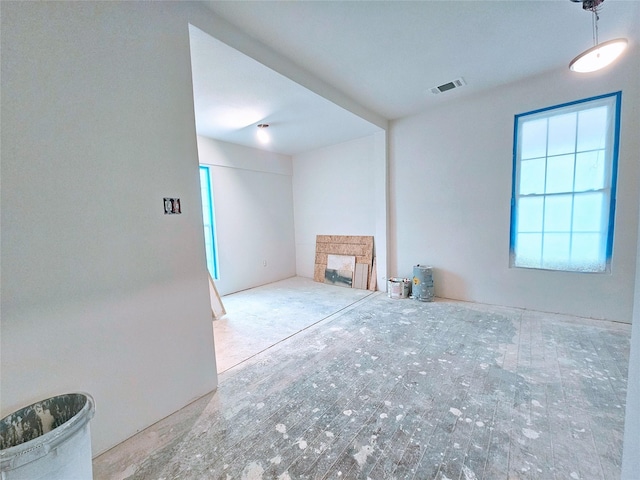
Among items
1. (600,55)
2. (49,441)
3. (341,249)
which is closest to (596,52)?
(600,55)

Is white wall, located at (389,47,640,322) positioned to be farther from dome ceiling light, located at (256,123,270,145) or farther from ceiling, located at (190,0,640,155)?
dome ceiling light, located at (256,123,270,145)

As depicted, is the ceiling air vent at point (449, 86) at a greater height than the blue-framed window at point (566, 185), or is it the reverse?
the ceiling air vent at point (449, 86)

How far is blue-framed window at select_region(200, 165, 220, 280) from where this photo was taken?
4266 millimetres

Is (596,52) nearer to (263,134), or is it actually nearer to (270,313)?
(263,134)

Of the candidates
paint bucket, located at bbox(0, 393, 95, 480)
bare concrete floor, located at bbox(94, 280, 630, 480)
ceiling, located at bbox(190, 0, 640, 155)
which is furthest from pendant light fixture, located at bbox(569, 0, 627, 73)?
paint bucket, located at bbox(0, 393, 95, 480)

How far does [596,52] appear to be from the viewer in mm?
1776

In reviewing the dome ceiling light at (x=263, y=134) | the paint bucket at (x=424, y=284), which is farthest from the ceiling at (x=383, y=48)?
the paint bucket at (x=424, y=284)

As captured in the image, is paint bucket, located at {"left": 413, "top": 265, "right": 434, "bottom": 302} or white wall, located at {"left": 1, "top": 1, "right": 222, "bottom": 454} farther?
paint bucket, located at {"left": 413, "top": 265, "right": 434, "bottom": 302}

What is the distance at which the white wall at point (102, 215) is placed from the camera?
1.21 metres

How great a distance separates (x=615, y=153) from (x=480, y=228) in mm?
1426

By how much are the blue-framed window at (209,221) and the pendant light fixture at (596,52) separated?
4442 mm

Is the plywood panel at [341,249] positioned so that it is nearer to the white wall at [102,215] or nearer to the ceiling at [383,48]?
the ceiling at [383,48]

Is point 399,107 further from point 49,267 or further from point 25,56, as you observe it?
point 49,267

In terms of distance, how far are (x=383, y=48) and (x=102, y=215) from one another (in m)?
2.61
